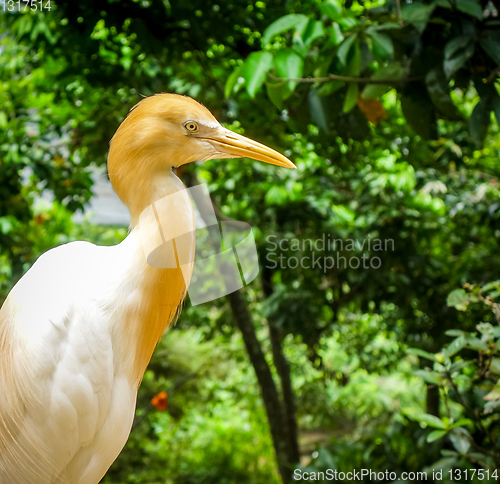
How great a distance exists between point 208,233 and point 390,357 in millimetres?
1679

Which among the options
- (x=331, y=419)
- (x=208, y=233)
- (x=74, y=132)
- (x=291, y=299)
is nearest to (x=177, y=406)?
(x=331, y=419)

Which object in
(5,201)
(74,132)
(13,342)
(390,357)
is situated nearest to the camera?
(13,342)

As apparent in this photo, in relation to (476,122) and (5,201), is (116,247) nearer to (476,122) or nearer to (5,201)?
(476,122)

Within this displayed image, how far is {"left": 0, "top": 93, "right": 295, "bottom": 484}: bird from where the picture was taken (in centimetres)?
55

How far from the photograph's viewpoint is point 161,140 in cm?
56

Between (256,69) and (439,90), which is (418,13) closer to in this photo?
(439,90)

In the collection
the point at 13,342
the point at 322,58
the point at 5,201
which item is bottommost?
the point at 5,201

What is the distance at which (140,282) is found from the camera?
576 millimetres

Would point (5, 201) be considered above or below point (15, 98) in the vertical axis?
below

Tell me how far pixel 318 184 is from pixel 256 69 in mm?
1008

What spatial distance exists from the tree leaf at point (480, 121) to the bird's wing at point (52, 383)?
803 mm

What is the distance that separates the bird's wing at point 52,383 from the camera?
542 mm

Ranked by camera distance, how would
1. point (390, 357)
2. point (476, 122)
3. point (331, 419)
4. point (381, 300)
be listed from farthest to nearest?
point (331, 419) < point (390, 357) < point (381, 300) < point (476, 122)

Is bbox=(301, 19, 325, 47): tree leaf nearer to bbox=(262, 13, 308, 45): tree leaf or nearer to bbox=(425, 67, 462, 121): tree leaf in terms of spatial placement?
bbox=(262, 13, 308, 45): tree leaf
